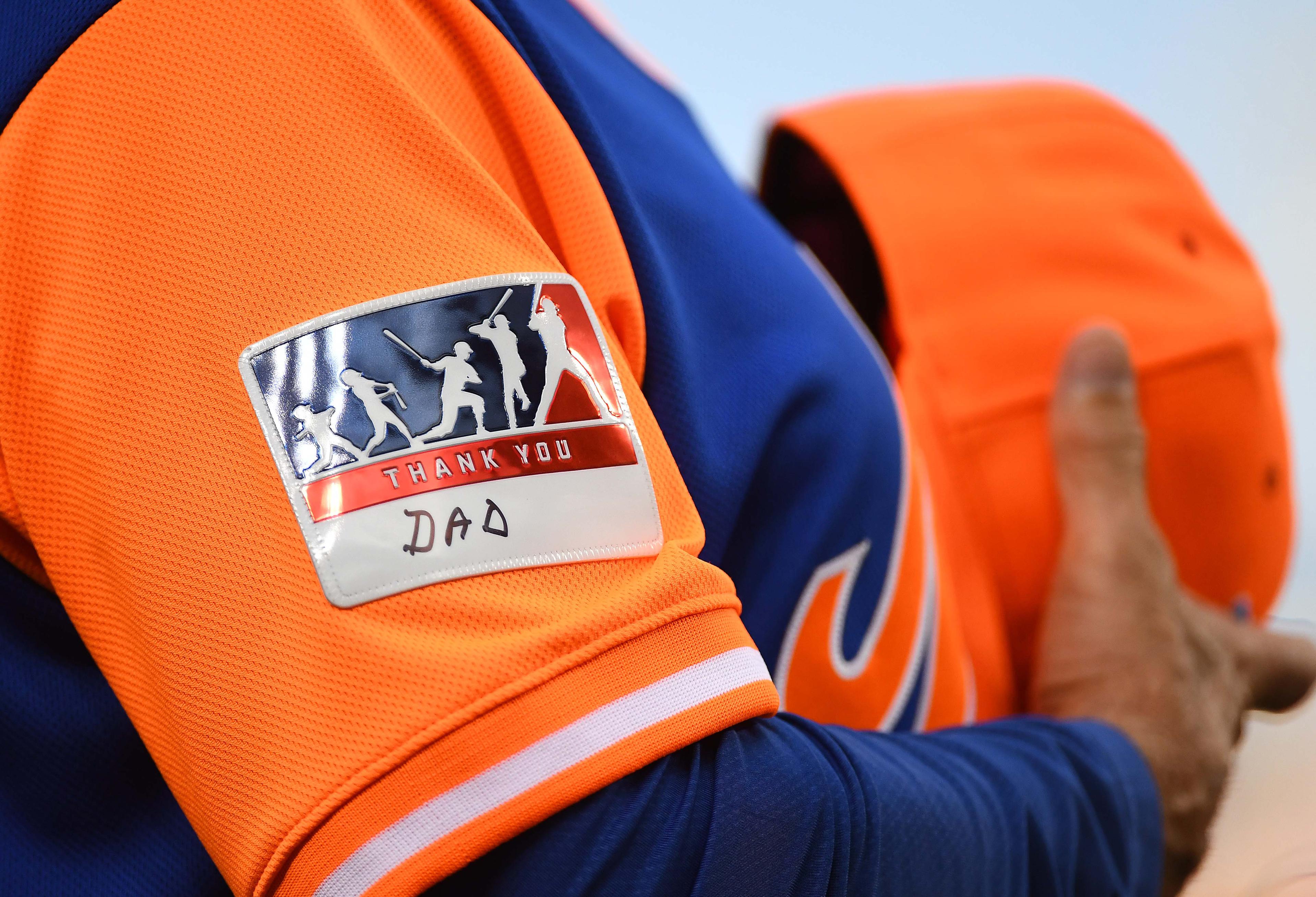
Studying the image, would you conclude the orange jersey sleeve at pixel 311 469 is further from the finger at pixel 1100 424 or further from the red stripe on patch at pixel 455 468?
the finger at pixel 1100 424

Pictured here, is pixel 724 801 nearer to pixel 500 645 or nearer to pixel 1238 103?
pixel 500 645

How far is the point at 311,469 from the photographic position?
9.4 inches

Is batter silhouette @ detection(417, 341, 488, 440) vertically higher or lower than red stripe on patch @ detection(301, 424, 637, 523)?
higher

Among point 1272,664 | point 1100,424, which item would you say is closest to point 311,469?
point 1100,424

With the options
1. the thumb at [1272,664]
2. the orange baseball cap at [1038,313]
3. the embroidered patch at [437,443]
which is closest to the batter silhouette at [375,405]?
the embroidered patch at [437,443]

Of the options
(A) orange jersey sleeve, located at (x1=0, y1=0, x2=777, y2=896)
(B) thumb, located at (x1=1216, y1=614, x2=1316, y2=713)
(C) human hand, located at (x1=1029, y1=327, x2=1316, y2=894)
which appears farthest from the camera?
(B) thumb, located at (x1=1216, y1=614, x2=1316, y2=713)

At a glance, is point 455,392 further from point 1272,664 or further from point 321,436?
point 1272,664

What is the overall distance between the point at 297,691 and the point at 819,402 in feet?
0.69

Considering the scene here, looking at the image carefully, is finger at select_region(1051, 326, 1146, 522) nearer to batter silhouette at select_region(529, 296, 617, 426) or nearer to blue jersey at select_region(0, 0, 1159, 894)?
blue jersey at select_region(0, 0, 1159, 894)

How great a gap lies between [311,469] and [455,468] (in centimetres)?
3

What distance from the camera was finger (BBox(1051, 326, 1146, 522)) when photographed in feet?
1.75

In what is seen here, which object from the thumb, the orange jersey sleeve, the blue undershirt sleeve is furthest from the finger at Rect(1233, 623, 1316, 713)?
the orange jersey sleeve

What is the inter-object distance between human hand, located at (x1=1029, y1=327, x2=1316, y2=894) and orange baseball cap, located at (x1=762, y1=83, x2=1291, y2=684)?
0.06 feet

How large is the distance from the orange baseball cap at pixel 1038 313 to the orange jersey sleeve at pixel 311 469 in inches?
12.7
